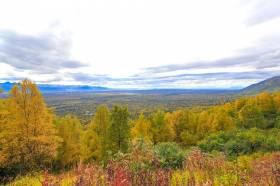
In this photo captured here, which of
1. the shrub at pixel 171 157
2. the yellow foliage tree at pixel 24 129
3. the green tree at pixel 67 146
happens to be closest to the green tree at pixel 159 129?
the green tree at pixel 67 146

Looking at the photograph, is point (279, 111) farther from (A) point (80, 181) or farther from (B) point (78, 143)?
(A) point (80, 181)

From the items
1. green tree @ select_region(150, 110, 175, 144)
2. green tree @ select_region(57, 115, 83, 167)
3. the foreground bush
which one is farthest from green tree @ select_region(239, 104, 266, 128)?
the foreground bush

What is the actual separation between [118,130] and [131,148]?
17.0m

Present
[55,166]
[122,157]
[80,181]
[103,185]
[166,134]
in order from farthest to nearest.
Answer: [166,134] < [55,166] < [122,157] < [103,185] < [80,181]

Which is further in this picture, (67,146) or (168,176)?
(67,146)

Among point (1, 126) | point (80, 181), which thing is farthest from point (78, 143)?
point (80, 181)

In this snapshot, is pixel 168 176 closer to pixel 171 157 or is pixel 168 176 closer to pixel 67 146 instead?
pixel 171 157

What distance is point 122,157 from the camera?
22.4 ft

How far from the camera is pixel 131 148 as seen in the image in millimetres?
7477

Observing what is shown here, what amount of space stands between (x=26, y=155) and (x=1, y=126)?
3.12 metres

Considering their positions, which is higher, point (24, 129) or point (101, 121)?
point (24, 129)

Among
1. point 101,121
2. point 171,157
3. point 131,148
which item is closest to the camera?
point 131,148

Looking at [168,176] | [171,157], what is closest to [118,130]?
[171,157]

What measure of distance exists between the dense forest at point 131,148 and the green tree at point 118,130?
0.10 metres
